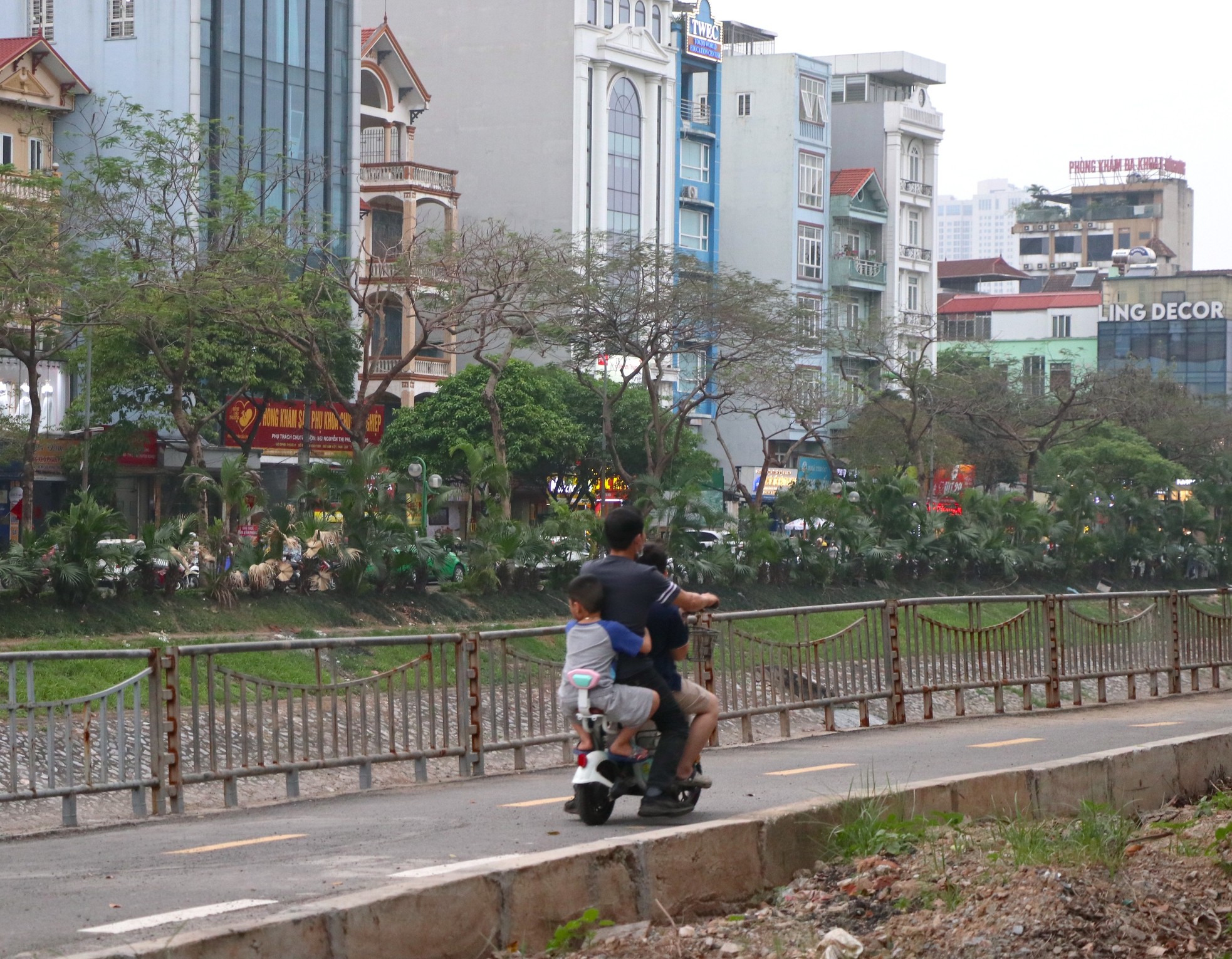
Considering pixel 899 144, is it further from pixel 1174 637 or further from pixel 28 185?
pixel 1174 637

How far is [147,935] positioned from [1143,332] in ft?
334

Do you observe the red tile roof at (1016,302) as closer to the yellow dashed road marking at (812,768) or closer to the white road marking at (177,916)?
the yellow dashed road marking at (812,768)

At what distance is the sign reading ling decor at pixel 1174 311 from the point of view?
100 metres

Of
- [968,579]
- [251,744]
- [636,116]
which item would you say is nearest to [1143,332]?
[636,116]

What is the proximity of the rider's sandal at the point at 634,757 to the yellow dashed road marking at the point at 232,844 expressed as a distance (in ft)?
5.85

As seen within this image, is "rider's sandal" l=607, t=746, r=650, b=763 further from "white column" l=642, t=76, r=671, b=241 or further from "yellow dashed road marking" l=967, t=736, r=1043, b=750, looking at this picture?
"white column" l=642, t=76, r=671, b=241

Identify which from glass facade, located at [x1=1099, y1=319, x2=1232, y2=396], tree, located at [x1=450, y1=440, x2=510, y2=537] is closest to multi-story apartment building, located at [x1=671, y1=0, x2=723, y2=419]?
glass facade, located at [x1=1099, y1=319, x2=1232, y2=396]

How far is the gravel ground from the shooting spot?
613 centimetres

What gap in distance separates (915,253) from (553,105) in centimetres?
2589

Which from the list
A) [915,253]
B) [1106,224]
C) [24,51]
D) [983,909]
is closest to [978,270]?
[1106,224]

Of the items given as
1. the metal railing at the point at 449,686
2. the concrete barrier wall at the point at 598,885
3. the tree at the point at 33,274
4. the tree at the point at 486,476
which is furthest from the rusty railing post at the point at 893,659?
the tree at the point at 486,476

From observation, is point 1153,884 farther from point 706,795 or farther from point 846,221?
point 846,221

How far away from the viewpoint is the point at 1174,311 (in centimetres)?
10125

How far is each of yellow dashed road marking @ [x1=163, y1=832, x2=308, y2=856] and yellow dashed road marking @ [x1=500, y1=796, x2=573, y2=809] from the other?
1500 mm
